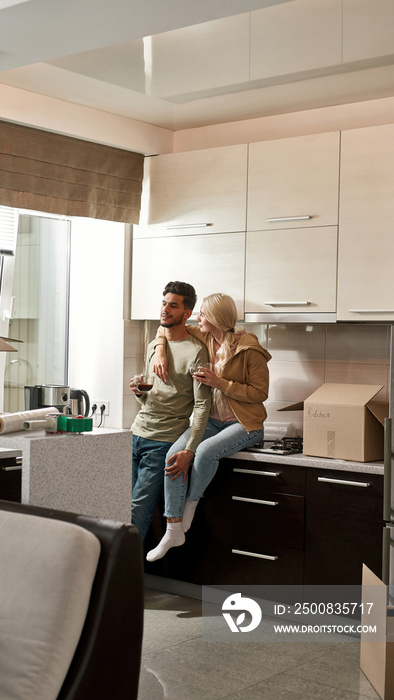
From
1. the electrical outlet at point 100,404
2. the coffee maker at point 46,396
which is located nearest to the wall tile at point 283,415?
the electrical outlet at point 100,404

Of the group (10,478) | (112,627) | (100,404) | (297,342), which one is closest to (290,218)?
(297,342)

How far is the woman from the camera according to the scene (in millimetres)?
4176

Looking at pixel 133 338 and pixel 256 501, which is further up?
pixel 133 338

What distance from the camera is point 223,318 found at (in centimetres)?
426

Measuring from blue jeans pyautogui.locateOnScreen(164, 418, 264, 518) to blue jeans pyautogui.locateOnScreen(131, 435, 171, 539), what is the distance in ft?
0.48

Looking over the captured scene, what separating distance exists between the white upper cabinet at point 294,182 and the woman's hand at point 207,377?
0.86 m

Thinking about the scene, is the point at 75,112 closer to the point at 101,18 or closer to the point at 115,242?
the point at 115,242

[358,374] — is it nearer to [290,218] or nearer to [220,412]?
[220,412]

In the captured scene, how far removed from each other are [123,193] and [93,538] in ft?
10.4

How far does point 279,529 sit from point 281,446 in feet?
1.40

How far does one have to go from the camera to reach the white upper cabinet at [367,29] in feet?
11.1

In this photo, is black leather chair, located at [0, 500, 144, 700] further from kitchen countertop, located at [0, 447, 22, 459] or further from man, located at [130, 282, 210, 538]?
man, located at [130, 282, 210, 538]

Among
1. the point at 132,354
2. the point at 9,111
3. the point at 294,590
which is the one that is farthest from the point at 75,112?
the point at 294,590

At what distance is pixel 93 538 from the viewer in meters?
1.99
